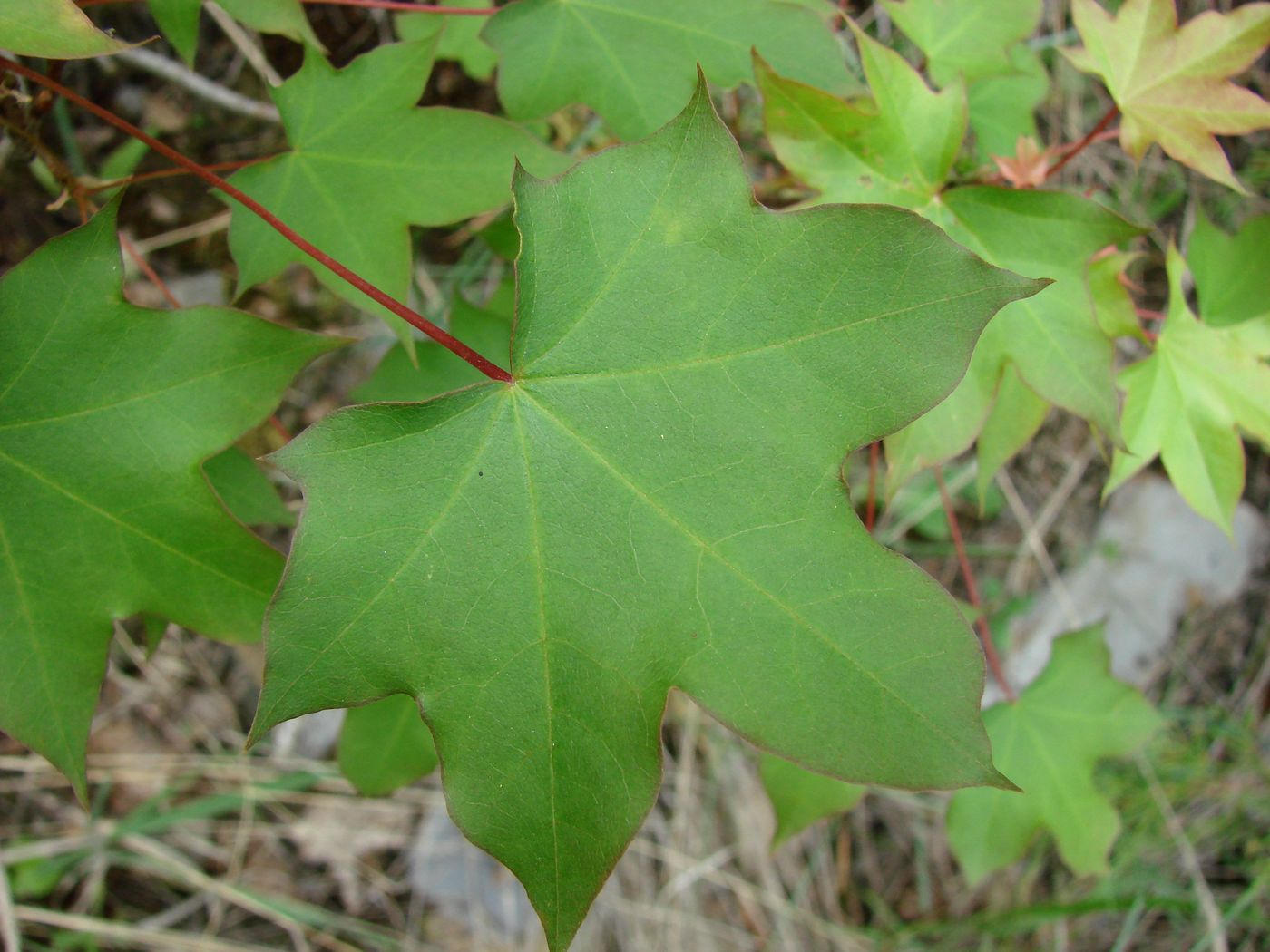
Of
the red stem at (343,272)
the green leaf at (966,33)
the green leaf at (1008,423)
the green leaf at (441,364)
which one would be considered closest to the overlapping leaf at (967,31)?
the green leaf at (966,33)

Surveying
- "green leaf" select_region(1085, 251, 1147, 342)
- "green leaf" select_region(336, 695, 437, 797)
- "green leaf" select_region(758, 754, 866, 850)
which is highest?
"green leaf" select_region(1085, 251, 1147, 342)

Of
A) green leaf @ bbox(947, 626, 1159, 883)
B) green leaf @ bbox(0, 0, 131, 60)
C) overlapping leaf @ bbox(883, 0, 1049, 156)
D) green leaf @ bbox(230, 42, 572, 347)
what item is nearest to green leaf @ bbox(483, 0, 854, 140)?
green leaf @ bbox(230, 42, 572, 347)

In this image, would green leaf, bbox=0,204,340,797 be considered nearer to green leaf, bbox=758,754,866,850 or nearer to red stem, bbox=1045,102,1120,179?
green leaf, bbox=758,754,866,850

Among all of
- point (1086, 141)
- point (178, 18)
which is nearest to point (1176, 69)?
point (1086, 141)

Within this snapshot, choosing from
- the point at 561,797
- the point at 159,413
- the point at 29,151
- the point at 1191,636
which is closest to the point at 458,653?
the point at 561,797

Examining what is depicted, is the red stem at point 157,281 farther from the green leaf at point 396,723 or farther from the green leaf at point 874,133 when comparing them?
the green leaf at point 874,133

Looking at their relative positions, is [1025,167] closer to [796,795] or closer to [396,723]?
[796,795]
